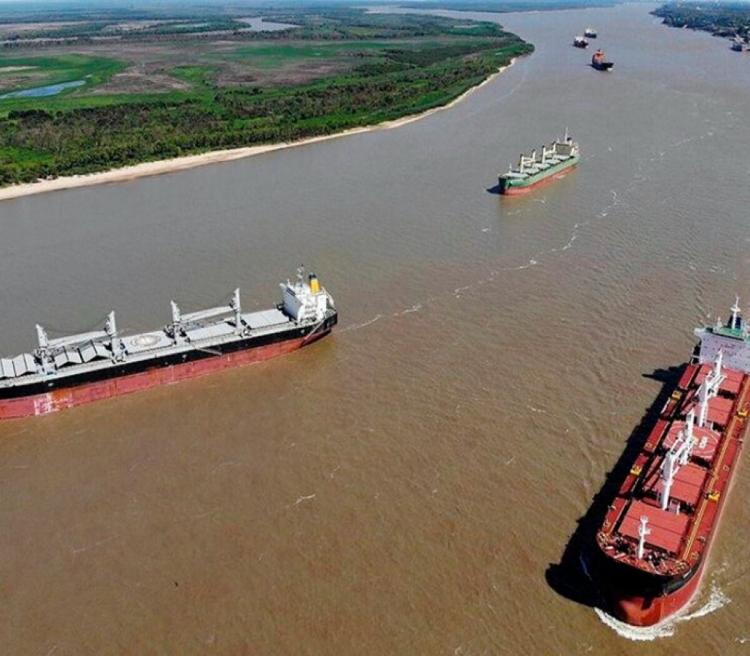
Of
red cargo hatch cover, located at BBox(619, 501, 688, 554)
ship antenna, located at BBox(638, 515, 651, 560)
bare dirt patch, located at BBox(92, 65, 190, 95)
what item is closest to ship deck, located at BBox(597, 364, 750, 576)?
red cargo hatch cover, located at BBox(619, 501, 688, 554)

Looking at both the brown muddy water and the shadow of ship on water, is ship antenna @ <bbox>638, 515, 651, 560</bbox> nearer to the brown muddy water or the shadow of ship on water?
the shadow of ship on water

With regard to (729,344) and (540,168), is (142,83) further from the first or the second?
(729,344)

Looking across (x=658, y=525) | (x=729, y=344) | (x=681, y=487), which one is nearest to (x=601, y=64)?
(x=729, y=344)

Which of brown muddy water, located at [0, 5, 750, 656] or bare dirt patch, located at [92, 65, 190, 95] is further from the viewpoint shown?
bare dirt patch, located at [92, 65, 190, 95]

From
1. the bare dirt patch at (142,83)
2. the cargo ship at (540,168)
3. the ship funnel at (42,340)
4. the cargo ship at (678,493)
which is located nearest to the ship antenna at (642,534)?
the cargo ship at (678,493)

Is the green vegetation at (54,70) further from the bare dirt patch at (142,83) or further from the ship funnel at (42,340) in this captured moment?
the ship funnel at (42,340)
